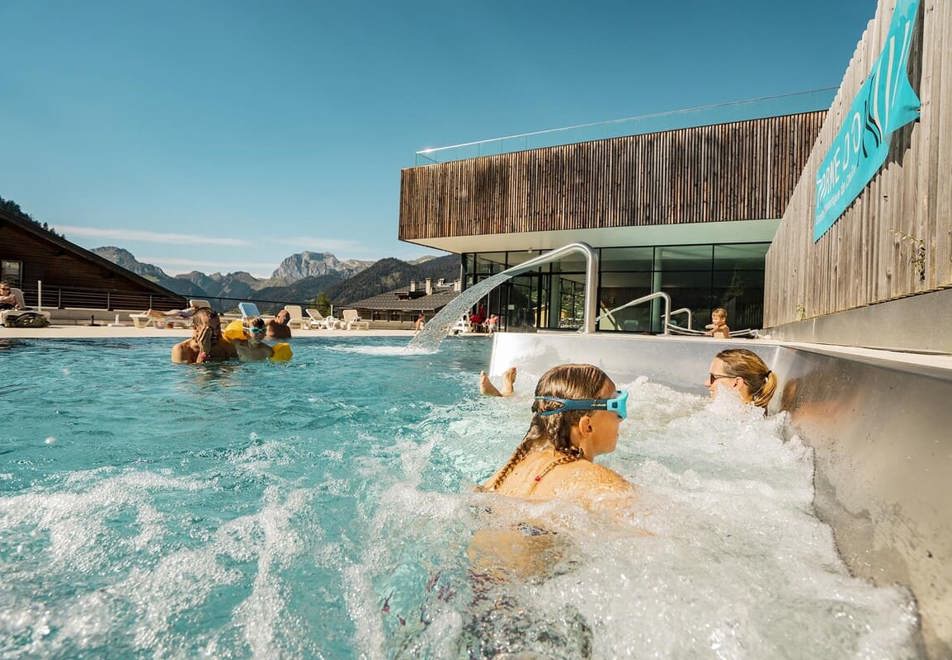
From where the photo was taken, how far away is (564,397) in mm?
2082

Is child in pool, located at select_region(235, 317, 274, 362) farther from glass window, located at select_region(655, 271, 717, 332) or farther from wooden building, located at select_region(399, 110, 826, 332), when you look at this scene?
glass window, located at select_region(655, 271, 717, 332)

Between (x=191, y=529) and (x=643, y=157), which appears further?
(x=643, y=157)

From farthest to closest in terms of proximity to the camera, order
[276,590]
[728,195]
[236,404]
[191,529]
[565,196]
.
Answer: [565,196] → [728,195] → [236,404] → [191,529] → [276,590]

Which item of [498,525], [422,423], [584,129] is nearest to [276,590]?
[498,525]

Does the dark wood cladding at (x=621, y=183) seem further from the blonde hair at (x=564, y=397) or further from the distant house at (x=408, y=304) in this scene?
the distant house at (x=408, y=304)

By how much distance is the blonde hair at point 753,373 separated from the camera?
12.6ft

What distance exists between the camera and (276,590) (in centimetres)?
172

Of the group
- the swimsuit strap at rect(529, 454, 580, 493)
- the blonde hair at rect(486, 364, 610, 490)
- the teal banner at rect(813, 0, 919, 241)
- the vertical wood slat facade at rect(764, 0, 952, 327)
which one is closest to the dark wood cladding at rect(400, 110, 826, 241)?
the vertical wood slat facade at rect(764, 0, 952, 327)

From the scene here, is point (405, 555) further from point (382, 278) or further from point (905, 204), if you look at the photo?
point (382, 278)

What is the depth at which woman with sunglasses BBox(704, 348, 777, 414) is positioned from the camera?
3.84m

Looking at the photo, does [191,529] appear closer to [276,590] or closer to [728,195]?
[276,590]

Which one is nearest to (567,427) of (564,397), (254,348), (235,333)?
(564,397)

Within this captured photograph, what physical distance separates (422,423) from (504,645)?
355cm

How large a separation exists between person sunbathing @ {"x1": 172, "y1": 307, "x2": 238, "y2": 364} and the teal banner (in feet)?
25.4
